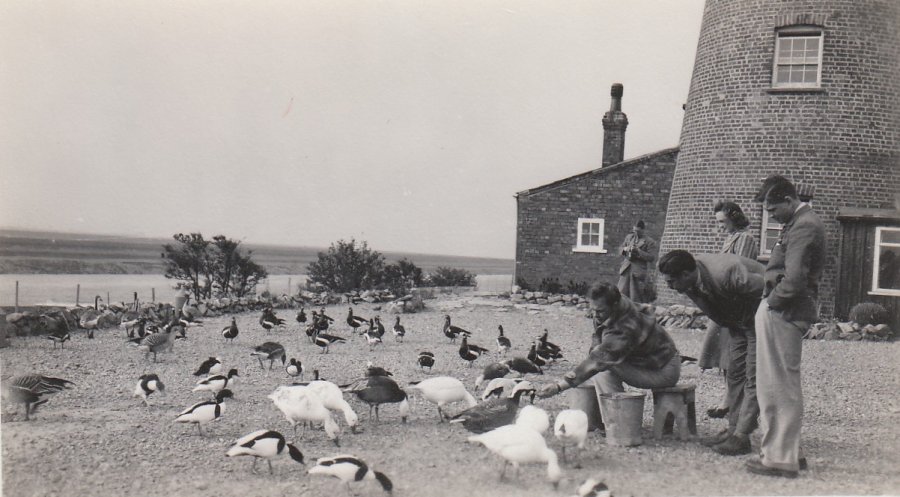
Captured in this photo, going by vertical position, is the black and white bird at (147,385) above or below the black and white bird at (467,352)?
below

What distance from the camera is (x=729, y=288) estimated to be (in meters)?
6.99

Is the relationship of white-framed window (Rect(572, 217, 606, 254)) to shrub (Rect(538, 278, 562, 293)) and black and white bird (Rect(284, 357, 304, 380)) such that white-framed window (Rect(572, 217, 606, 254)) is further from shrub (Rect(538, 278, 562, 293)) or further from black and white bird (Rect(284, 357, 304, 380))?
black and white bird (Rect(284, 357, 304, 380))

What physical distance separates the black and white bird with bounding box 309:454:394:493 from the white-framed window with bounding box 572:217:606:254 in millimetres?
20227

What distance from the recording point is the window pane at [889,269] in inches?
682

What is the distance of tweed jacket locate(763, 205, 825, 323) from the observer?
6.21 m

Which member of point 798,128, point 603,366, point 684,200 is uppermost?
point 798,128

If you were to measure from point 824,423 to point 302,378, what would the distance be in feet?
24.0

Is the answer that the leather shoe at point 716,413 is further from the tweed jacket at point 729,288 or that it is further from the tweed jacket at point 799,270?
the tweed jacket at point 799,270

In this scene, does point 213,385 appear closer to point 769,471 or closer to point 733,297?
point 733,297

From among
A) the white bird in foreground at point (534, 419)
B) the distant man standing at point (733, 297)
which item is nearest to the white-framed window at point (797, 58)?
the distant man standing at point (733, 297)

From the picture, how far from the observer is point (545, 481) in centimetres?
642

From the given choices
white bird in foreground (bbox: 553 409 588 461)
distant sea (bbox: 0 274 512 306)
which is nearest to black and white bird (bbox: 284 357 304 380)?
white bird in foreground (bbox: 553 409 588 461)

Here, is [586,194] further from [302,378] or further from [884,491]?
[884,491]

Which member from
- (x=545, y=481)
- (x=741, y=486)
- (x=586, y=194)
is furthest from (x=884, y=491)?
(x=586, y=194)
